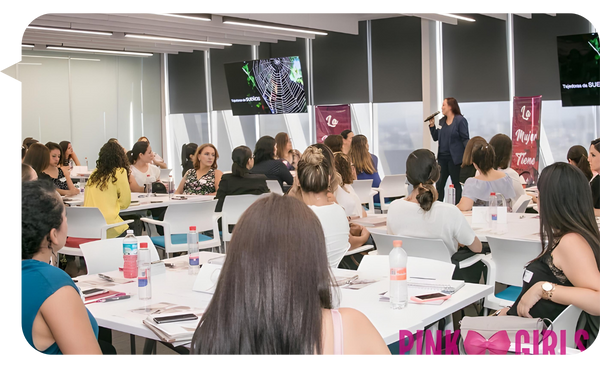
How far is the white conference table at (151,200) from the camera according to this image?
5.82 meters

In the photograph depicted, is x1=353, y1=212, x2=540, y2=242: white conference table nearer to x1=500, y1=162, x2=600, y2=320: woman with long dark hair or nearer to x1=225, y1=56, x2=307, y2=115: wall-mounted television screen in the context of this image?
x1=500, y1=162, x2=600, y2=320: woman with long dark hair

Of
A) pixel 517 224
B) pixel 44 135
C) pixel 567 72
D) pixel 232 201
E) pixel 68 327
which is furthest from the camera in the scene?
pixel 44 135

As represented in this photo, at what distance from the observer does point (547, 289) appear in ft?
7.64

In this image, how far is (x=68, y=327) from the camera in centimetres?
186

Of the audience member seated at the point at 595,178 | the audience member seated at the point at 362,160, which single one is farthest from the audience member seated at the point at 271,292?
the audience member seated at the point at 362,160

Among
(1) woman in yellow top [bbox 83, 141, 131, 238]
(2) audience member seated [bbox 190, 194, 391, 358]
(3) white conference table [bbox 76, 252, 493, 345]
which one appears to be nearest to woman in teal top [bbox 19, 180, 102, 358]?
(3) white conference table [bbox 76, 252, 493, 345]

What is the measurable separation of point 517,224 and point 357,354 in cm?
318

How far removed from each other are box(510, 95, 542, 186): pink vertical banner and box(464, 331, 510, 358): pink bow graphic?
6727mm

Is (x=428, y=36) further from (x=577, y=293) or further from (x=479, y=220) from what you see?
(x=577, y=293)

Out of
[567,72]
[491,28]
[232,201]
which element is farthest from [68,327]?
[491,28]

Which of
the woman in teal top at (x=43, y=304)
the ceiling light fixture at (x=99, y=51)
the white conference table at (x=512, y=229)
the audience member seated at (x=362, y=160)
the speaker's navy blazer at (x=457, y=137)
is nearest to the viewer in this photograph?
the woman in teal top at (x=43, y=304)

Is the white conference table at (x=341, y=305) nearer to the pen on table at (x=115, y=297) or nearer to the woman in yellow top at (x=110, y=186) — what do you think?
the pen on table at (x=115, y=297)

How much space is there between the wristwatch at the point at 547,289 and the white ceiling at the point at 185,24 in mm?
5671

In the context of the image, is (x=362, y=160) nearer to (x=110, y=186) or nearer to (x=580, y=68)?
(x=580, y=68)
